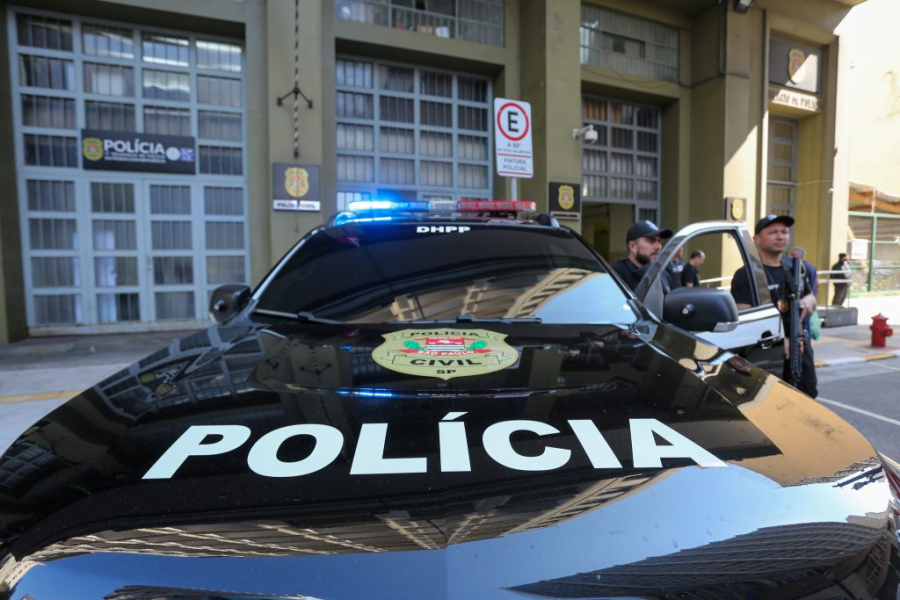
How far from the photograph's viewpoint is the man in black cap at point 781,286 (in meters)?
3.87

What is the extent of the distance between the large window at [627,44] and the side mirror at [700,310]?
11381 millimetres

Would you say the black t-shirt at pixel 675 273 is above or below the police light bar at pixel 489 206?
below

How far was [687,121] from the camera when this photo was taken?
43.5 ft

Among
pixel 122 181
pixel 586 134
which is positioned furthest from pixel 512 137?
pixel 122 181

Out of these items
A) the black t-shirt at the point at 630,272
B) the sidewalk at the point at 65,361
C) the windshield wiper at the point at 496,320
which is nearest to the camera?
the windshield wiper at the point at 496,320

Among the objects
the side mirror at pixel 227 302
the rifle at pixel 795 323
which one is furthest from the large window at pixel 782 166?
the side mirror at pixel 227 302

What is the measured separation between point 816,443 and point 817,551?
Answer: 0.38 metres

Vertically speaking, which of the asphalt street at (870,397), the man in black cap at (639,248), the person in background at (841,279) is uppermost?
the man in black cap at (639,248)

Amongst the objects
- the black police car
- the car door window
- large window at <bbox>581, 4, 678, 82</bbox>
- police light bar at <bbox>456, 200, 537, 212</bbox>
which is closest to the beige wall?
large window at <bbox>581, 4, 678, 82</bbox>

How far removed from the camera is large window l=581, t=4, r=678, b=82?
38.9 feet

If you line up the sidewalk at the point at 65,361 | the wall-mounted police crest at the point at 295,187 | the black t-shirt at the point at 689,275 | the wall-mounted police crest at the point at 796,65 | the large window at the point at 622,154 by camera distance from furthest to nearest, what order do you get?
1. the wall-mounted police crest at the point at 796,65
2. the large window at the point at 622,154
3. the wall-mounted police crest at the point at 295,187
4. the black t-shirt at the point at 689,275
5. the sidewalk at the point at 65,361

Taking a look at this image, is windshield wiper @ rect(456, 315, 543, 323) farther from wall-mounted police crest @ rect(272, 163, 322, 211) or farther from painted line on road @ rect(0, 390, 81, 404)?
wall-mounted police crest @ rect(272, 163, 322, 211)

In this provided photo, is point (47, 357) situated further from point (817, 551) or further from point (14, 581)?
point (817, 551)

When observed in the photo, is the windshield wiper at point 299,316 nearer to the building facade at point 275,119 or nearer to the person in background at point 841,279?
the building facade at point 275,119
